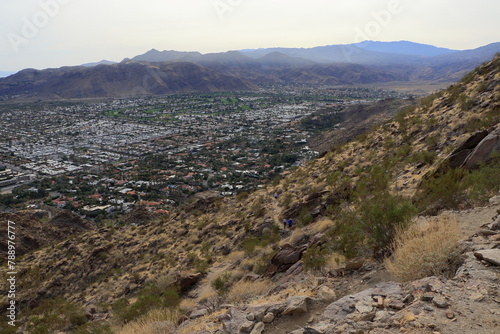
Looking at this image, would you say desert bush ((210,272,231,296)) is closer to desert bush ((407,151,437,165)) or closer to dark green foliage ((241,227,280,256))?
dark green foliage ((241,227,280,256))

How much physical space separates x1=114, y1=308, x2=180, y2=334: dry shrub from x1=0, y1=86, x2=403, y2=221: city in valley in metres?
20.8

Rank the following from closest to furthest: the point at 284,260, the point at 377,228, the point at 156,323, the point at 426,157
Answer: the point at 377,228 < the point at 156,323 < the point at 284,260 < the point at 426,157

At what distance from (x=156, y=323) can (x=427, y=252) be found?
18.2ft

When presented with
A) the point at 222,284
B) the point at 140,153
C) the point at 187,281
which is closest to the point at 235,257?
the point at 187,281

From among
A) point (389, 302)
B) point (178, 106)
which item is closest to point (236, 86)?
point (178, 106)

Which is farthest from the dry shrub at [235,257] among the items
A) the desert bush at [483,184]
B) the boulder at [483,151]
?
the boulder at [483,151]

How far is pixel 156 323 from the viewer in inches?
254

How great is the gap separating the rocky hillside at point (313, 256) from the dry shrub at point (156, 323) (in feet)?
0.14

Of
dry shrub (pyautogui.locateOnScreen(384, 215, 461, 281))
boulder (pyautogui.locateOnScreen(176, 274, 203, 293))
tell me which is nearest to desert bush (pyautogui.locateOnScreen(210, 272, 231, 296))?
boulder (pyautogui.locateOnScreen(176, 274, 203, 293))

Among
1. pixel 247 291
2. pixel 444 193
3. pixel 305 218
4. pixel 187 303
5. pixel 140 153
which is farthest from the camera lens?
pixel 140 153

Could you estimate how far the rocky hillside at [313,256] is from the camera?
3717 mm

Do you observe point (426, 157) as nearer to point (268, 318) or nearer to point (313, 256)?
point (313, 256)

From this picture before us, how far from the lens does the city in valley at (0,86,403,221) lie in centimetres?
3644

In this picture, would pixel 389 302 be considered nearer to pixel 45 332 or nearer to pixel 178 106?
pixel 45 332
